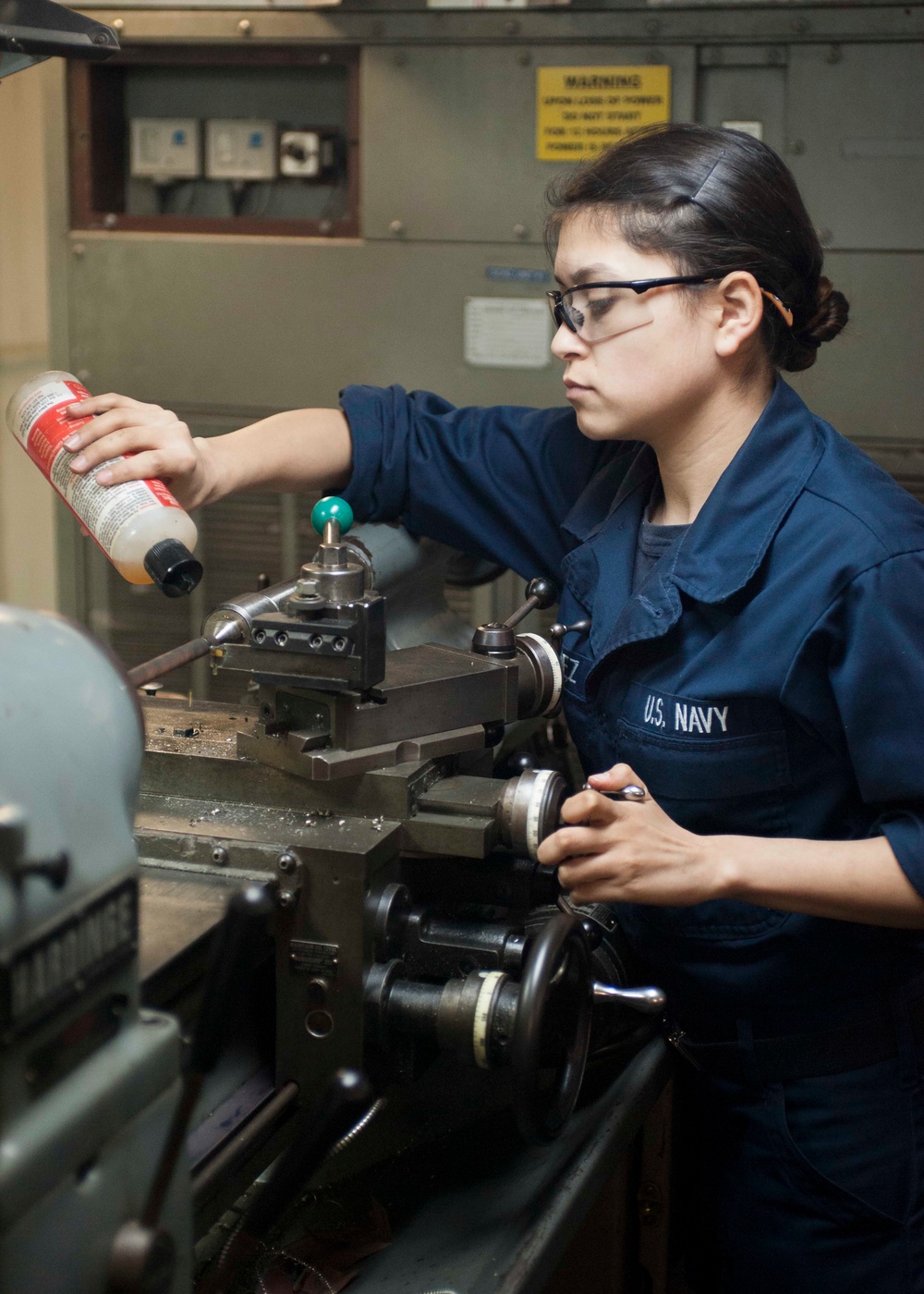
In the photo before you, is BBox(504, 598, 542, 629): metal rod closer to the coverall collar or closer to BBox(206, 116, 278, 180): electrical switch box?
the coverall collar

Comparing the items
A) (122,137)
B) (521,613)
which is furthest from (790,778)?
(122,137)

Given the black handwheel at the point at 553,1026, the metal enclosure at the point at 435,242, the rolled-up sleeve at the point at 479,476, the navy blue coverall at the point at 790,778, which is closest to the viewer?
the black handwheel at the point at 553,1026

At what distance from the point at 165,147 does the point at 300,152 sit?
0.86 feet

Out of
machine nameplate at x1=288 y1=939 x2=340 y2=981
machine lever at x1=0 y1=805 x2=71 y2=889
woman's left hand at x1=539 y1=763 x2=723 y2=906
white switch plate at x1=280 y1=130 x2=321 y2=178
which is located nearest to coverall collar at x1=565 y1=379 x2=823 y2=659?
woman's left hand at x1=539 y1=763 x2=723 y2=906

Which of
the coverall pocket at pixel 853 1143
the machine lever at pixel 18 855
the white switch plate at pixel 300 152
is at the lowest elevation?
the coverall pocket at pixel 853 1143

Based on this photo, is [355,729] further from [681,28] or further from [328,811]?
[681,28]

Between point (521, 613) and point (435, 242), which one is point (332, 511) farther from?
point (435, 242)

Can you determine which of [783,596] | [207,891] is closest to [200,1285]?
[207,891]

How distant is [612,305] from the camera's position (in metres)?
1.21

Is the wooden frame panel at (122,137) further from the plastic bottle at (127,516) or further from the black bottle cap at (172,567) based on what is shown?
the black bottle cap at (172,567)

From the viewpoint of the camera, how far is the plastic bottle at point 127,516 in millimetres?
1079

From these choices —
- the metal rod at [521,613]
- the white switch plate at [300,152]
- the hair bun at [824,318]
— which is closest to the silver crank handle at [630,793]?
the metal rod at [521,613]

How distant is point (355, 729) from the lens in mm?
1018

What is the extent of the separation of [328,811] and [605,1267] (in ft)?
1.98
